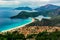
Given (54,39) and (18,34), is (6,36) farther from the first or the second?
(54,39)

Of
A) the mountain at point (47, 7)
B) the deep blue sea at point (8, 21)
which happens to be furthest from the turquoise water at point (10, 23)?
the mountain at point (47, 7)

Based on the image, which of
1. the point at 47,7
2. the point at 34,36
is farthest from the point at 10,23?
the point at 47,7

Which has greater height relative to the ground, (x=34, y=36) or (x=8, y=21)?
(x=8, y=21)

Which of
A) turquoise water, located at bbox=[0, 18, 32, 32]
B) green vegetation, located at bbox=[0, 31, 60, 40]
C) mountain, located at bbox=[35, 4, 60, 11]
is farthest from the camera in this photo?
mountain, located at bbox=[35, 4, 60, 11]

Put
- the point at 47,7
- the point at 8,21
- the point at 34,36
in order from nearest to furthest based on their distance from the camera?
the point at 34,36 < the point at 8,21 < the point at 47,7

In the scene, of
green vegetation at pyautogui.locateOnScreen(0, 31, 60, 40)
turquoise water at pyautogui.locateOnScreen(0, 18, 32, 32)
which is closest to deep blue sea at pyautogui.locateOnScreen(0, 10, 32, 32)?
turquoise water at pyautogui.locateOnScreen(0, 18, 32, 32)

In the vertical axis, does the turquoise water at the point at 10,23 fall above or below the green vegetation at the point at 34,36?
above

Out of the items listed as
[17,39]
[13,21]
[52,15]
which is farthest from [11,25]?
[52,15]

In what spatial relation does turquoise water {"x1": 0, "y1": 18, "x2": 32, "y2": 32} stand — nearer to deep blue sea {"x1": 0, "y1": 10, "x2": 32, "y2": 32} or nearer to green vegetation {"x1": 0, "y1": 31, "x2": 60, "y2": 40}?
deep blue sea {"x1": 0, "y1": 10, "x2": 32, "y2": 32}

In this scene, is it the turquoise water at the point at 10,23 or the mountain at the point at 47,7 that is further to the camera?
the mountain at the point at 47,7

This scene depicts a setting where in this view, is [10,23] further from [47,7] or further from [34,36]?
[47,7]

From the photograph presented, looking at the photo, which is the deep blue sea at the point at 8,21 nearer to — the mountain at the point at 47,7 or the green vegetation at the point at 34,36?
the green vegetation at the point at 34,36
